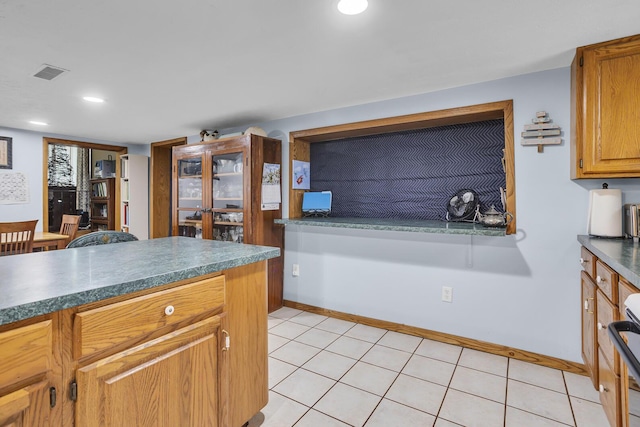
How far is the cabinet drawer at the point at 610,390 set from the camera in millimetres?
1330

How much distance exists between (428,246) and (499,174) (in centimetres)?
78

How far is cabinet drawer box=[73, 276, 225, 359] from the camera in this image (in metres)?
0.93

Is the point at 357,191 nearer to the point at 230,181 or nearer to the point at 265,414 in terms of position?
the point at 230,181

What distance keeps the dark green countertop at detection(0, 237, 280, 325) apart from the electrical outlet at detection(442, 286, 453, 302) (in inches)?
63.6

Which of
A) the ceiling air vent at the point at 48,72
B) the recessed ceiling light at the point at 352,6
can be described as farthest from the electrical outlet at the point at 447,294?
the ceiling air vent at the point at 48,72

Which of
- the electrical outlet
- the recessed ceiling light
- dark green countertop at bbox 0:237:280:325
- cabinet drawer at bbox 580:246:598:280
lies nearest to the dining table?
dark green countertop at bbox 0:237:280:325

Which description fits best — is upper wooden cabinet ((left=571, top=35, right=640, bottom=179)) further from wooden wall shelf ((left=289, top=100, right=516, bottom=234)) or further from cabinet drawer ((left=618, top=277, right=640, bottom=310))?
cabinet drawer ((left=618, top=277, right=640, bottom=310))

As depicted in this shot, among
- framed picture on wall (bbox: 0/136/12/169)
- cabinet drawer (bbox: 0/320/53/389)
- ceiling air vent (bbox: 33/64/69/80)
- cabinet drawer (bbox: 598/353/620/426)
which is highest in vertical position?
ceiling air vent (bbox: 33/64/69/80)

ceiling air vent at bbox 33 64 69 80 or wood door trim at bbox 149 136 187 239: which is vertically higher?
ceiling air vent at bbox 33 64 69 80

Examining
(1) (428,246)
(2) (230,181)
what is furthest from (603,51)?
(2) (230,181)

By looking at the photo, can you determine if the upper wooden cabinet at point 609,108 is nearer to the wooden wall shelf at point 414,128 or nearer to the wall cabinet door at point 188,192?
the wooden wall shelf at point 414,128

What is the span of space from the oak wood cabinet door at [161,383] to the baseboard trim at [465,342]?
1.82 meters

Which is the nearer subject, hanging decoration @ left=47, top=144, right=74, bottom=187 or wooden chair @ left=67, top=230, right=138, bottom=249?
wooden chair @ left=67, top=230, right=138, bottom=249

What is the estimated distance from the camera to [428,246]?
8.82ft
